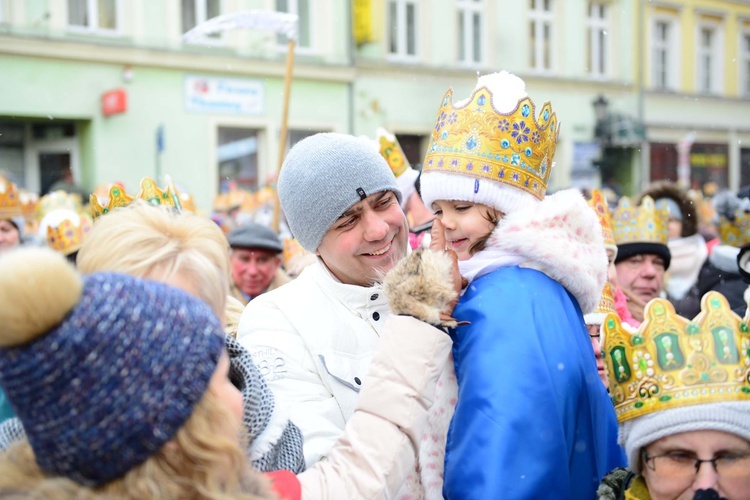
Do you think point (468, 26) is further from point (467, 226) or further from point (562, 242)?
point (562, 242)

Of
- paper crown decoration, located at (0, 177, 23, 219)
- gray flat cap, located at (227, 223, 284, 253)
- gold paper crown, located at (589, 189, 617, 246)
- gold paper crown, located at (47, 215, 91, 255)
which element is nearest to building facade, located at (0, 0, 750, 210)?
paper crown decoration, located at (0, 177, 23, 219)

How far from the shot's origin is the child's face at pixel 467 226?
2293 mm

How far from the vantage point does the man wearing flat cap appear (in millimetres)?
5332

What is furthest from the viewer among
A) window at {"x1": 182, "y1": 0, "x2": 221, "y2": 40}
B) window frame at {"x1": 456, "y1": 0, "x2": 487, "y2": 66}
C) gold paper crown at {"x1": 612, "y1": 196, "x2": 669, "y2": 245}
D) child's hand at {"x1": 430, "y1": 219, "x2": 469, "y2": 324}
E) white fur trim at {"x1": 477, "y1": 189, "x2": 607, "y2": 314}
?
window frame at {"x1": 456, "y1": 0, "x2": 487, "y2": 66}

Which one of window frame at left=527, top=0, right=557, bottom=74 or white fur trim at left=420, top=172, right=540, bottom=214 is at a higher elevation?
window frame at left=527, top=0, right=557, bottom=74

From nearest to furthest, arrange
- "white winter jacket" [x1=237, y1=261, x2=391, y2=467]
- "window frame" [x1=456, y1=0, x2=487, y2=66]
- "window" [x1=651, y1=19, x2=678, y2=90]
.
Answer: "white winter jacket" [x1=237, y1=261, x2=391, y2=467] < "window frame" [x1=456, y1=0, x2=487, y2=66] < "window" [x1=651, y1=19, x2=678, y2=90]

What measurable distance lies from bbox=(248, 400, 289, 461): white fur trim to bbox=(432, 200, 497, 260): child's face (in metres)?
0.73

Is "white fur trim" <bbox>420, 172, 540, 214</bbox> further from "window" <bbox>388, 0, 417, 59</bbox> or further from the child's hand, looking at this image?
"window" <bbox>388, 0, 417, 59</bbox>

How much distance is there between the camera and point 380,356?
6.11 feet

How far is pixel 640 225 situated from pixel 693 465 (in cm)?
316

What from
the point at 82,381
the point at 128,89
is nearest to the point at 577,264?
the point at 82,381

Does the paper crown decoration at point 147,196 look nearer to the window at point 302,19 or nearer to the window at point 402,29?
the window at point 302,19

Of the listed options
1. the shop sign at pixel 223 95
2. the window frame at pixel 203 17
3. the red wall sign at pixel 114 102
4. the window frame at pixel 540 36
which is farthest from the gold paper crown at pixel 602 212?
the window frame at pixel 540 36

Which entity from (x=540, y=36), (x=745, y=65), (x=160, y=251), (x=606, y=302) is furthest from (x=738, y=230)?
(x=745, y=65)
